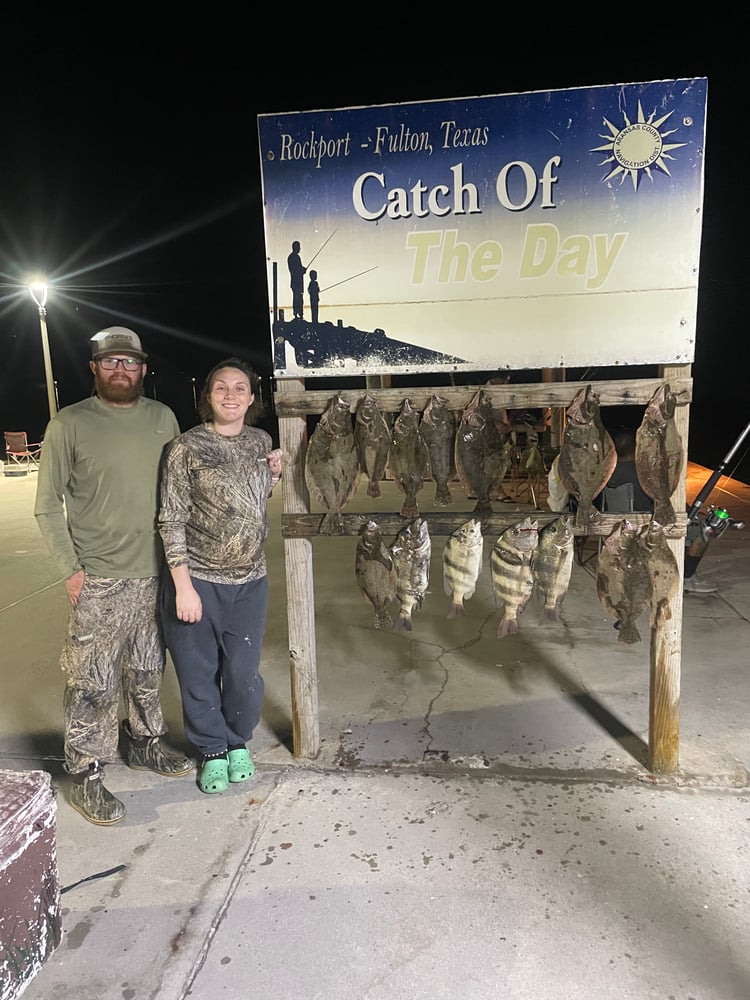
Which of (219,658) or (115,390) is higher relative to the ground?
(115,390)

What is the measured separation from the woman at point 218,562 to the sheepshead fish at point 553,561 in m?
1.27

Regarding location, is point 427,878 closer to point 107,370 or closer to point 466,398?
point 466,398

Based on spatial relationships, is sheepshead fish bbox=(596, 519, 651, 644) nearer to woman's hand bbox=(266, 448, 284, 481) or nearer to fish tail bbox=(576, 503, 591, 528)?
fish tail bbox=(576, 503, 591, 528)

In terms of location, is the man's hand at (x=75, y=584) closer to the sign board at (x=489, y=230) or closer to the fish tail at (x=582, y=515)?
the sign board at (x=489, y=230)

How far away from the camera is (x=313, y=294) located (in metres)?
3.20

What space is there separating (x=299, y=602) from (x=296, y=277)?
5.23 ft

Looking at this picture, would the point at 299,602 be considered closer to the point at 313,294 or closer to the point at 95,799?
the point at 95,799

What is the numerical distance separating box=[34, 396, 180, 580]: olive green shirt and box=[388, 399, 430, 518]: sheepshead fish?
108 cm

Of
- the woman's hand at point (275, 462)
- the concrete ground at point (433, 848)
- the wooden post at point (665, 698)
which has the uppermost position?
the woman's hand at point (275, 462)

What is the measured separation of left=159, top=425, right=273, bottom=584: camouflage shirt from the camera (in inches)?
117

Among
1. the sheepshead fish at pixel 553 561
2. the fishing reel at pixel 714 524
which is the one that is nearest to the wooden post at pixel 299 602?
the sheepshead fish at pixel 553 561

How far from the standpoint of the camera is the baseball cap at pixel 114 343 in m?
3.02

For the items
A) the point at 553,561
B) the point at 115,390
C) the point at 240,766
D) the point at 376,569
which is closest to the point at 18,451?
the point at 115,390

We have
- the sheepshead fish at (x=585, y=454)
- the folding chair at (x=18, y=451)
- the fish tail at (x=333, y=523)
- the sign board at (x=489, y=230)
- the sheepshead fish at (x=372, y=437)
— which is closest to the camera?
the sign board at (x=489, y=230)
